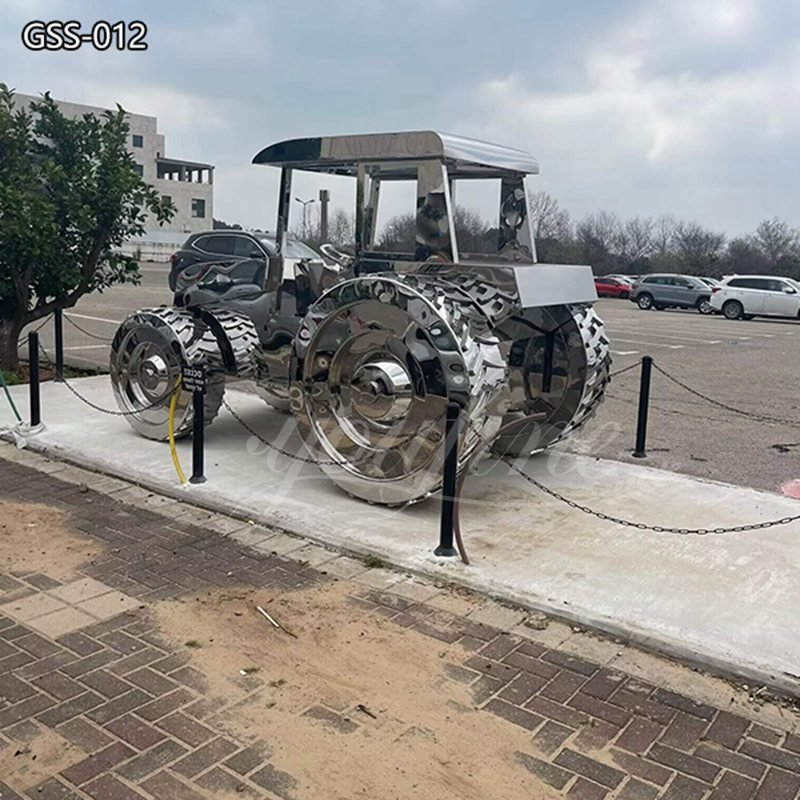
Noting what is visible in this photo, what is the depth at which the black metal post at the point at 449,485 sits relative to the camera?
4.83m

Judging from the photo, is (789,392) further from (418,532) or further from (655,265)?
(655,265)

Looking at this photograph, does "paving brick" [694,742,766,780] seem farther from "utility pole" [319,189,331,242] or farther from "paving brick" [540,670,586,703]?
"utility pole" [319,189,331,242]

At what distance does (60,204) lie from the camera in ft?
32.9

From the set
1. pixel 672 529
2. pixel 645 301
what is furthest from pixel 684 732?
pixel 645 301

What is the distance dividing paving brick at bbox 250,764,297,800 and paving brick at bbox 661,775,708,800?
1236mm

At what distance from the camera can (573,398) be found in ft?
21.7

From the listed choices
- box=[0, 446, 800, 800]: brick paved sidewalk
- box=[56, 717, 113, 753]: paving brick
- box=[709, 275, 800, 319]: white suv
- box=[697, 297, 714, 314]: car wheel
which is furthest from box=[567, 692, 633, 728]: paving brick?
box=[697, 297, 714, 314]: car wheel

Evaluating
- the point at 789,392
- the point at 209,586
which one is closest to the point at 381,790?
the point at 209,586

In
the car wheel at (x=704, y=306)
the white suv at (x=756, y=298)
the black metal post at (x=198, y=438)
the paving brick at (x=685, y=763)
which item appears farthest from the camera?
the car wheel at (x=704, y=306)

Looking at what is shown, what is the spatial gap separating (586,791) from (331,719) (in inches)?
38.5

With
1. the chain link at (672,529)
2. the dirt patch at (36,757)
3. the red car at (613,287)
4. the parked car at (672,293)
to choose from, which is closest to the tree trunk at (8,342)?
the chain link at (672,529)

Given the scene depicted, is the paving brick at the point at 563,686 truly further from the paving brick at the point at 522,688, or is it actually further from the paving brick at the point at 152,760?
the paving brick at the point at 152,760

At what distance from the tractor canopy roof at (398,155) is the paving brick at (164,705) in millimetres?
3506

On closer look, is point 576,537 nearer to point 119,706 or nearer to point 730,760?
point 730,760
